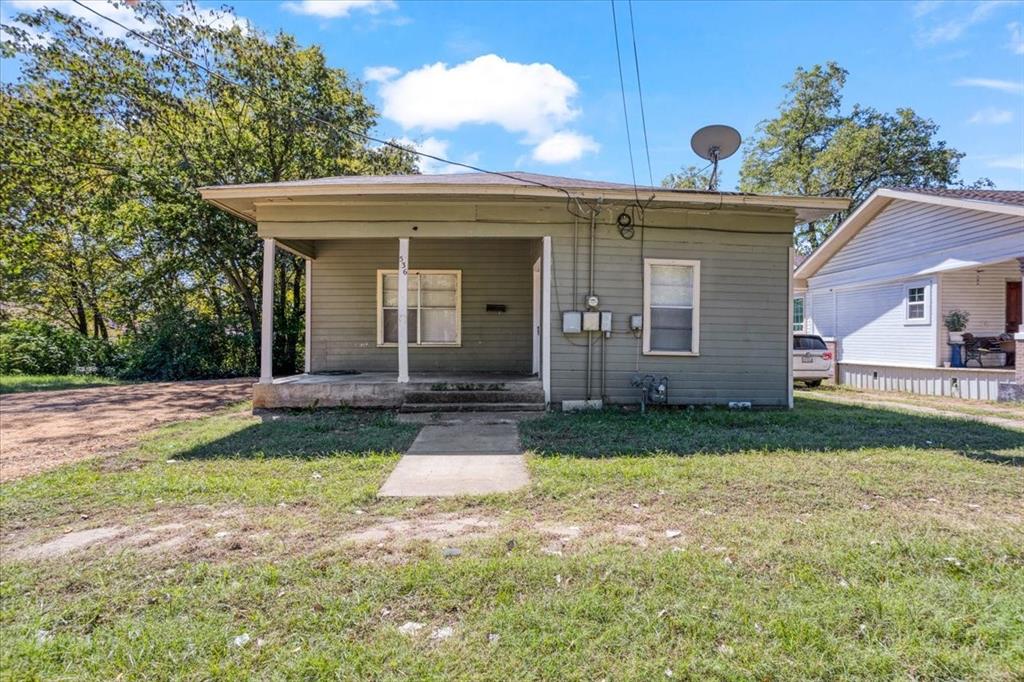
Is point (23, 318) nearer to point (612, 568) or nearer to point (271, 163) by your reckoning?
point (271, 163)

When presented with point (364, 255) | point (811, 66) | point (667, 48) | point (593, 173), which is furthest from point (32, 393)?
point (811, 66)

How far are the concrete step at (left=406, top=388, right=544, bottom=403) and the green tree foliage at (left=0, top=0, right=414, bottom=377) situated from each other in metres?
7.49

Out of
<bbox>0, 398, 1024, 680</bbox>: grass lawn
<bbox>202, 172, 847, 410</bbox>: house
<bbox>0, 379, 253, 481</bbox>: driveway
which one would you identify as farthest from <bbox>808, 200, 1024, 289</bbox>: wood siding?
<bbox>0, 379, 253, 481</bbox>: driveway

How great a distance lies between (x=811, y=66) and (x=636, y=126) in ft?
64.0

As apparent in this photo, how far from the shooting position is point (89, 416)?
7.48 m

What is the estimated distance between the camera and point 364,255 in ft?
30.9

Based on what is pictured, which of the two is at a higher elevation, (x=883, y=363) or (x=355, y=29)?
(x=355, y=29)

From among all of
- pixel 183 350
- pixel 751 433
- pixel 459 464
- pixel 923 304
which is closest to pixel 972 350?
pixel 923 304

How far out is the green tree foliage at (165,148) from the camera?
494 inches

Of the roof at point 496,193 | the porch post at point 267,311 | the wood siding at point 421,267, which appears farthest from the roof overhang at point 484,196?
the wood siding at point 421,267

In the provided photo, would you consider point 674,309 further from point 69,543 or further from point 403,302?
point 69,543

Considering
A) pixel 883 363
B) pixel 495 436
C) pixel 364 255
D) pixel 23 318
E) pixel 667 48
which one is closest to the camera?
pixel 495 436

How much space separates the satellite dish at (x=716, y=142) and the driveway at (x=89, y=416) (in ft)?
28.0

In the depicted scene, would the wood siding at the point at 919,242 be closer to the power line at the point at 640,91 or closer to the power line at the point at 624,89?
the power line at the point at 640,91
